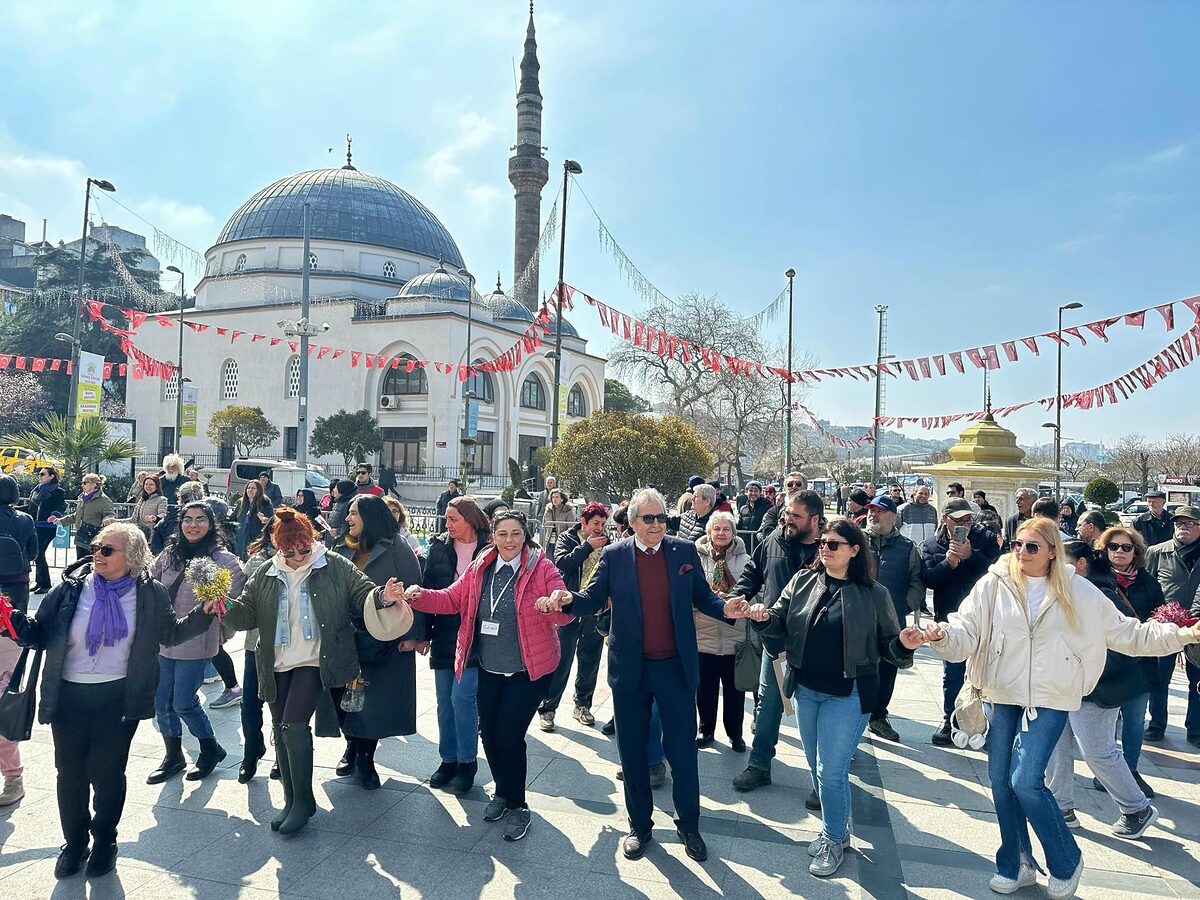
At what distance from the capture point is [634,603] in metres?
→ 3.95

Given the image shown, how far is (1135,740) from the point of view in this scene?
183 inches

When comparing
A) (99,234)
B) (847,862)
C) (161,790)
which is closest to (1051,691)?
(847,862)

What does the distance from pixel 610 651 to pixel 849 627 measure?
3.86ft

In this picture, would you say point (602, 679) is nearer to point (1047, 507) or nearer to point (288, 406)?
point (1047, 507)

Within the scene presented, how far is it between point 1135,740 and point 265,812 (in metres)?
4.94

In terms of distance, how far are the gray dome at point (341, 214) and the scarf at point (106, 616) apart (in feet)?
156

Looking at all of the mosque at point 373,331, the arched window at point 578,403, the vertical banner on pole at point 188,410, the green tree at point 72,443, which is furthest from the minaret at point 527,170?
the green tree at point 72,443

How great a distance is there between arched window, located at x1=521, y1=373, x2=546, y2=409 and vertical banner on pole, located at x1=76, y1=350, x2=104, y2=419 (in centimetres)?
2614

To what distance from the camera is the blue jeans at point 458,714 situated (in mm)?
4559

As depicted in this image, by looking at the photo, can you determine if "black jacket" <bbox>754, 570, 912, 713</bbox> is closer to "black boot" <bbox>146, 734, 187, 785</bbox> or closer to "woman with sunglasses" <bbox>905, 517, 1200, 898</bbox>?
"woman with sunglasses" <bbox>905, 517, 1200, 898</bbox>

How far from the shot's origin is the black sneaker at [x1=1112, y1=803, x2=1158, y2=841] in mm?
4055

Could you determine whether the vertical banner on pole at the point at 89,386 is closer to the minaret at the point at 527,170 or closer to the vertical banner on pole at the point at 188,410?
the vertical banner on pole at the point at 188,410

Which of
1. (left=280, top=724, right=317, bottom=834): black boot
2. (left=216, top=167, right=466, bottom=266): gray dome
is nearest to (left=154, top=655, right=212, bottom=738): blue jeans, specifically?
(left=280, top=724, right=317, bottom=834): black boot

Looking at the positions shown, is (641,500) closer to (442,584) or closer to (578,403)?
(442,584)
